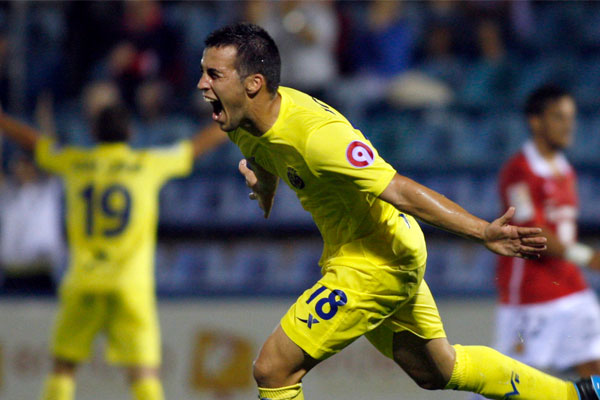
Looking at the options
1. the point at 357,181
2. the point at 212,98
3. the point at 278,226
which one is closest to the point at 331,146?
the point at 357,181

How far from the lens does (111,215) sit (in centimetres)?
649

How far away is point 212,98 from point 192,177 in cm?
456

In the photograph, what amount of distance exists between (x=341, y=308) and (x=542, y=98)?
2.42 m

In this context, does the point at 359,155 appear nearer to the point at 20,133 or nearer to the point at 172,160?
the point at 172,160

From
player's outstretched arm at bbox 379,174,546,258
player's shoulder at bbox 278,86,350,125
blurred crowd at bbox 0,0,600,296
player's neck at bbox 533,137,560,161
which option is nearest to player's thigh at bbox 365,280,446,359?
player's outstretched arm at bbox 379,174,546,258

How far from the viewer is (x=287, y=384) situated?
392cm

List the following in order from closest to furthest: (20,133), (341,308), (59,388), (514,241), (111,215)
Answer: (514,241), (341,308), (59,388), (111,215), (20,133)

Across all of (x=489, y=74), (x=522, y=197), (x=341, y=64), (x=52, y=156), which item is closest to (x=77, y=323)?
(x=52, y=156)

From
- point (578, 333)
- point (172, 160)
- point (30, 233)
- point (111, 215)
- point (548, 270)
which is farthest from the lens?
point (30, 233)

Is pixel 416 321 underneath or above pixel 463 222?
underneath

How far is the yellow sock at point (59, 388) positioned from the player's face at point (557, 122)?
3.47 meters

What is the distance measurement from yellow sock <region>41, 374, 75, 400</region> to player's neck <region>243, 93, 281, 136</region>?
3.03 metres

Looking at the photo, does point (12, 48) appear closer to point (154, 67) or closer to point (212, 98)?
point (154, 67)

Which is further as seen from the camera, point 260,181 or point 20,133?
point 20,133
